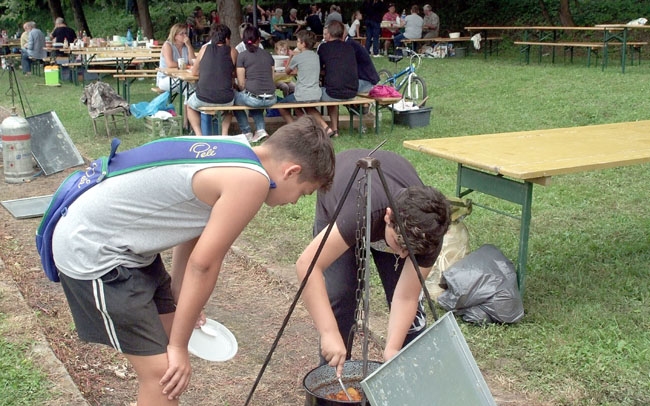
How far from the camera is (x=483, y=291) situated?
3959mm

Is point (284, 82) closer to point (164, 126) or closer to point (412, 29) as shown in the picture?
point (164, 126)

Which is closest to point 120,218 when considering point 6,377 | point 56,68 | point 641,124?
point 6,377

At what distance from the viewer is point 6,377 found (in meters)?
3.22

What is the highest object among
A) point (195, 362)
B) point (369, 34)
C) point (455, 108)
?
point (369, 34)

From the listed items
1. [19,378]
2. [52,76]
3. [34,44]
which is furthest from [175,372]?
[34,44]

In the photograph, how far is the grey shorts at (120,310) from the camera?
212 cm

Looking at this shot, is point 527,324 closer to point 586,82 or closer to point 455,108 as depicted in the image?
point 455,108

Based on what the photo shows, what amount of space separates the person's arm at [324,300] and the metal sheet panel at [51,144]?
6153mm

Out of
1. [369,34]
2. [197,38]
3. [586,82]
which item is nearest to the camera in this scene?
[586,82]

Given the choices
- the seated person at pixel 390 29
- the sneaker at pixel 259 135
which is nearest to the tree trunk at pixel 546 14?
the seated person at pixel 390 29

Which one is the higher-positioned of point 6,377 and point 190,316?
point 190,316

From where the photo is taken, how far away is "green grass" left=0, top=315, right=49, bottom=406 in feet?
10.00

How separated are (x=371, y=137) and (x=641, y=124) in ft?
14.6

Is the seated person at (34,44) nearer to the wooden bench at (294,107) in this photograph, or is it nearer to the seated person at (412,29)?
the seated person at (412,29)
